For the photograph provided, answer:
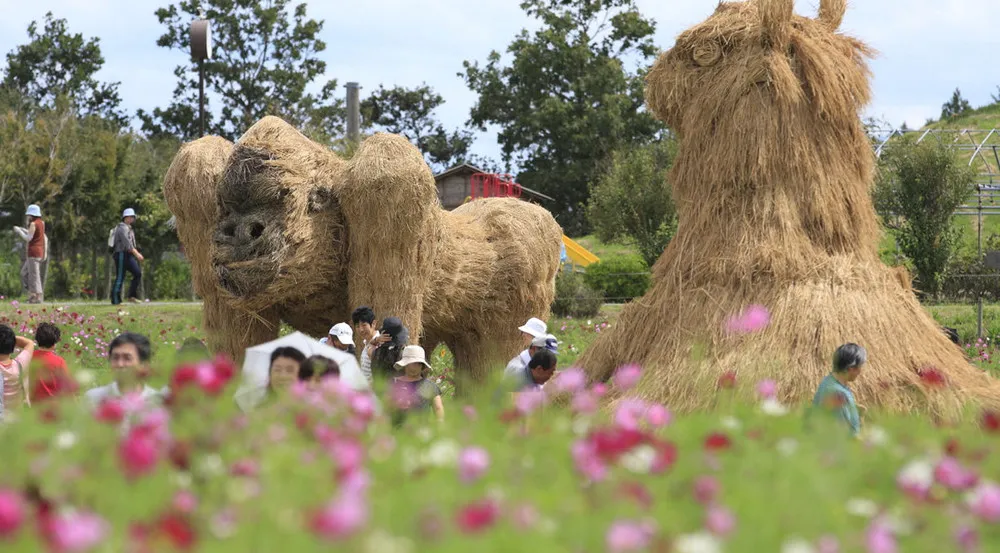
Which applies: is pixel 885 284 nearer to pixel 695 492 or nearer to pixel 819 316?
pixel 819 316

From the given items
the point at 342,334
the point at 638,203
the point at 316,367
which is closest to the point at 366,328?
the point at 342,334

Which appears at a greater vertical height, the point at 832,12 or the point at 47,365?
the point at 832,12

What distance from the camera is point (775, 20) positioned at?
278 inches

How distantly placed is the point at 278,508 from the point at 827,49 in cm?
571

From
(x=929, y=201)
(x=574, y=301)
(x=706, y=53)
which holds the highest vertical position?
(x=706, y=53)

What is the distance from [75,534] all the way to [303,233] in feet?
20.3

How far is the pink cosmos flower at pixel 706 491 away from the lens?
2715 millimetres

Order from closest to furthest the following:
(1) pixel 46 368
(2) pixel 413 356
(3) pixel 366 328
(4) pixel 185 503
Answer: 1. (4) pixel 185 503
2. (1) pixel 46 368
3. (2) pixel 413 356
4. (3) pixel 366 328

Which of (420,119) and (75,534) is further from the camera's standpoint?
(420,119)

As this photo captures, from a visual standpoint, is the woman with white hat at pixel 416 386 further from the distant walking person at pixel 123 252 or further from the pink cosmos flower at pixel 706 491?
the distant walking person at pixel 123 252

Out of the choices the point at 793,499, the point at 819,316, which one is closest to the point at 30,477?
the point at 793,499

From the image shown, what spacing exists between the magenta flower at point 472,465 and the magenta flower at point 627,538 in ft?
1.44

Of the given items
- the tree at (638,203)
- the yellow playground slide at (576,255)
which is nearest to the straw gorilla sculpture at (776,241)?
the tree at (638,203)

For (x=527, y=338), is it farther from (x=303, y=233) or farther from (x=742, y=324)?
(x=742, y=324)
